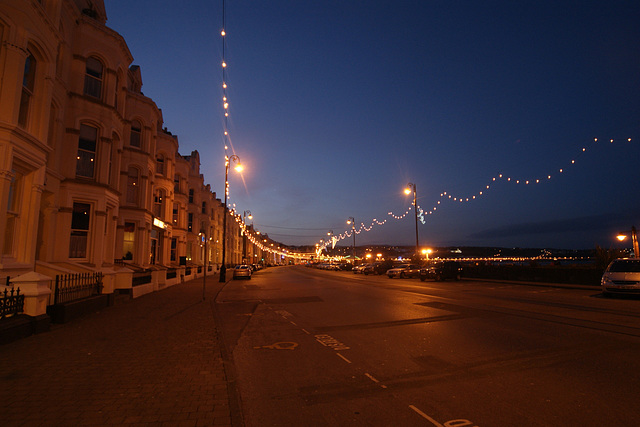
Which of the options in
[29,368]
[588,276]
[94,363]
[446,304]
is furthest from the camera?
[588,276]

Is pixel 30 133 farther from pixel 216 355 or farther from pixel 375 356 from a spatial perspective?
pixel 375 356

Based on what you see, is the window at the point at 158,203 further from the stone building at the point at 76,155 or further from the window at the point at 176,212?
the window at the point at 176,212

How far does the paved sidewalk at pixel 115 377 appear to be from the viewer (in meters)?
4.38

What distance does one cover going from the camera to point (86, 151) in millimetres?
16406

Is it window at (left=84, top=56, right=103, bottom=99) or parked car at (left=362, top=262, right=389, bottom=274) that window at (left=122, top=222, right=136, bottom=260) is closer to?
window at (left=84, top=56, right=103, bottom=99)

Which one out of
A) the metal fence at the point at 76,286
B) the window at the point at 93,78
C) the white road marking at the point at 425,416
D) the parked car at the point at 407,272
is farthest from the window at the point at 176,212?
the white road marking at the point at 425,416

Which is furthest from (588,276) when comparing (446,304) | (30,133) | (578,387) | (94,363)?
(30,133)

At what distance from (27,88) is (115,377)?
9.98m

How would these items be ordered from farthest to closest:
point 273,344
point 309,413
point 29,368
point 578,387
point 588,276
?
point 588,276, point 273,344, point 29,368, point 578,387, point 309,413

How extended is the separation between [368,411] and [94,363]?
4876 millimetres

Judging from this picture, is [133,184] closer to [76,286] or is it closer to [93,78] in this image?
[93,78]

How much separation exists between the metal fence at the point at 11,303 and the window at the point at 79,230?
25.0ft

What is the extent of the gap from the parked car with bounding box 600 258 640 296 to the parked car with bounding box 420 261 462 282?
14705 millimetres

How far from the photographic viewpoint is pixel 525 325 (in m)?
9.91
